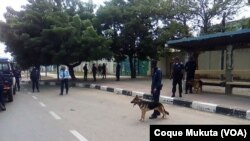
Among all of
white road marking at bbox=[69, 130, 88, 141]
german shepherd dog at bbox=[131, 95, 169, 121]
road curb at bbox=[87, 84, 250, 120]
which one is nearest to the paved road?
white road marking at bbox=[69, 130, 88, 141]

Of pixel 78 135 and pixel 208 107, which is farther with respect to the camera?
pixel 208 107

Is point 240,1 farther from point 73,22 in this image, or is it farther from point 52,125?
point 52,125

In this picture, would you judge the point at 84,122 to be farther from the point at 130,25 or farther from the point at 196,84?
the point at 130,25

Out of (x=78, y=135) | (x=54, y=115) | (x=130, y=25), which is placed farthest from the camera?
(x=130, y=25)

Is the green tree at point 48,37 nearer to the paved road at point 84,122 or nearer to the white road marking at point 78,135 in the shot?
the paved road at point 84,122

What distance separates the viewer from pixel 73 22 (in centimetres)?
3372

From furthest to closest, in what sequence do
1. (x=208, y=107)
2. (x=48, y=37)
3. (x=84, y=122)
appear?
1. (x=48, y=37)
2. (x=208, y=107)
3. (x=84, y=122)

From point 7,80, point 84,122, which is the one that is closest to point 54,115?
point 84,122

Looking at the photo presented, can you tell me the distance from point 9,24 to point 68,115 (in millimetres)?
22959

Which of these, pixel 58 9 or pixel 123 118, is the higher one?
pixel 58 9

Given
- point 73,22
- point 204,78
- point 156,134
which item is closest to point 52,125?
point 156,134

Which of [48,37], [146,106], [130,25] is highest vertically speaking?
[130,25]

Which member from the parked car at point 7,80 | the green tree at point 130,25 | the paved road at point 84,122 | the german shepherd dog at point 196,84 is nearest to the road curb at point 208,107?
the paved road at point 84,122

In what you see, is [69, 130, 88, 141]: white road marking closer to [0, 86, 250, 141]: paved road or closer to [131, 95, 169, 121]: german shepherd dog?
[0, 86, 250, 141]: paved road
